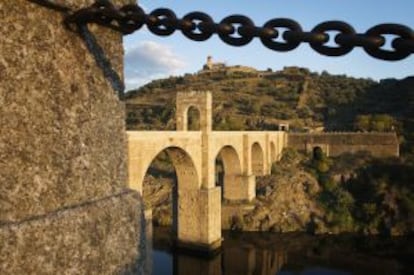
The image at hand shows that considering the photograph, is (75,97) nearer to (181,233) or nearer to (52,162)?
(52,162)

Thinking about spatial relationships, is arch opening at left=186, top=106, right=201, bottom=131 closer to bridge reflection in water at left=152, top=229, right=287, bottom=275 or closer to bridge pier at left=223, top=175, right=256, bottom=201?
bridge pier at left=223, top=175, right=256, bottom=201

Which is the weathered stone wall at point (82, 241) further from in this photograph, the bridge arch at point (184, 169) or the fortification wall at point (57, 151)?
the bridge arch at point (184, 169)

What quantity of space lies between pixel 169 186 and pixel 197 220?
26.9 ft

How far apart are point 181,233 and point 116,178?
23055 millimetres

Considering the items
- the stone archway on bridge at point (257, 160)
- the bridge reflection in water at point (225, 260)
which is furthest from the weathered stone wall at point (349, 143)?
the bridge reflection in water at point (225, 260)

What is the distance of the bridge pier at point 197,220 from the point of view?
76.6 feet

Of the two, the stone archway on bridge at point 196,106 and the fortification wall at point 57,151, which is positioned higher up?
the stone archway on bridge at point 196,106

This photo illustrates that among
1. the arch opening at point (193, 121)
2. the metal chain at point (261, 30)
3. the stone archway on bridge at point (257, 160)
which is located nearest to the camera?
the metal chain at point (261, 30)

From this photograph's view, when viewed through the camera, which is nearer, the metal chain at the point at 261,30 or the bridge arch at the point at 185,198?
the metal chain at the point at 261,30

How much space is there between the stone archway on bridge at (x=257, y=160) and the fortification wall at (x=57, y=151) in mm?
33018

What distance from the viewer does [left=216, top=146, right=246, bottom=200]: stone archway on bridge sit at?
30.8 metres

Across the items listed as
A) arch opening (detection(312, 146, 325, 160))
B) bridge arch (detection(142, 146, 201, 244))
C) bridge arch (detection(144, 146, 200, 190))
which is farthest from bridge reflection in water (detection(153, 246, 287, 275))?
arch opening (detection(312, 146, 325, 160))

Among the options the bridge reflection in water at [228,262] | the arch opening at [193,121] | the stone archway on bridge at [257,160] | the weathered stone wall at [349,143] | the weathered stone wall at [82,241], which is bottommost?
A: the bridge reflection in water at [228,262]

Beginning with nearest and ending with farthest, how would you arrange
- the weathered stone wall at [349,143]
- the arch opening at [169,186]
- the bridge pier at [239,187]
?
the arch opening at [169,186], the bridge pier at [239,187], the weathered stone wall at [349,143]
